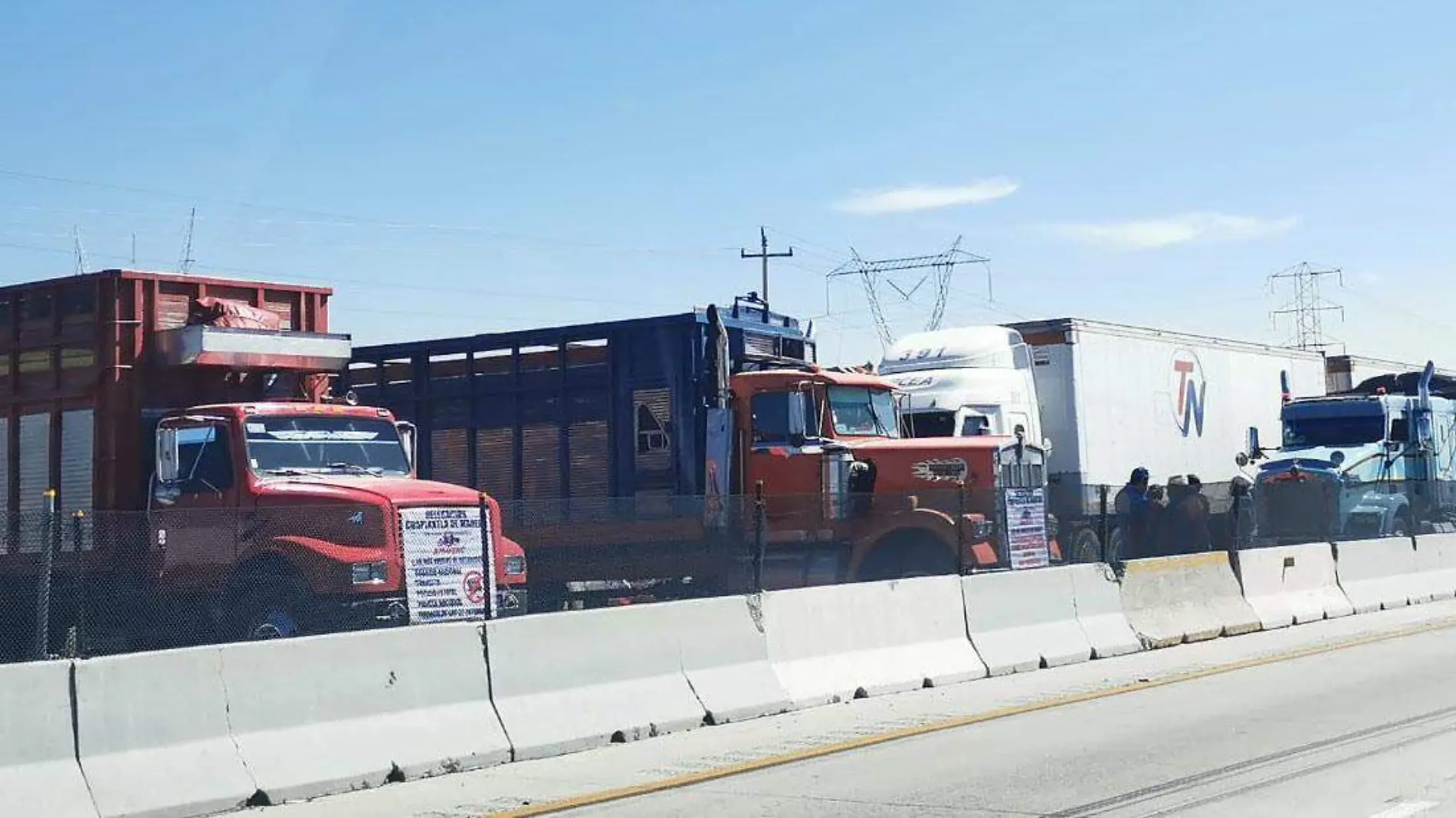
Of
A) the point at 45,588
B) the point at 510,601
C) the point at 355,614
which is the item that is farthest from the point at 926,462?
the point at 45,588

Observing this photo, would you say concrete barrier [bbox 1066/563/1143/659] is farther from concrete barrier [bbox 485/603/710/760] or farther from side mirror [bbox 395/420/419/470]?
side mirror [bbox 395/420/419/470]

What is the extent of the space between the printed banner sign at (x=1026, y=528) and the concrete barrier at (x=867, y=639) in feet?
10.9

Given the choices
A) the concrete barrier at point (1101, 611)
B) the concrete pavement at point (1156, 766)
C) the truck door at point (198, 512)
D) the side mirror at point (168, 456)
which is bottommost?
the concrete pavement at point (1156, 766)

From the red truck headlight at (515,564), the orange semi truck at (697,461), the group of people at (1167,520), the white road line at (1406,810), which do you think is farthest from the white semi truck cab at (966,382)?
the white road line at (1406,810)

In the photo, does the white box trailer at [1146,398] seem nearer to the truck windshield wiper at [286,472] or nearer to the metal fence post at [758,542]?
the metal fence post at [758,542]

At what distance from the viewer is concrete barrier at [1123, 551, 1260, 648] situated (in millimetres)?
18422

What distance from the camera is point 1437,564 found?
81.9 ft

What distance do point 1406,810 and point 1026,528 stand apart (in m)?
10.8

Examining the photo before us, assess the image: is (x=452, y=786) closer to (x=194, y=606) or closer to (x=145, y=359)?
(x=194, y=606)

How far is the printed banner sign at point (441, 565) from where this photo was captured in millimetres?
13953

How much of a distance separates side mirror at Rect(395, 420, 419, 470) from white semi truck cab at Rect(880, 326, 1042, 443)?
8722 mm

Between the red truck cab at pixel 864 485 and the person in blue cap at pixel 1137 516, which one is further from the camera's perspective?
the person in blue cap at pixel 1137 516

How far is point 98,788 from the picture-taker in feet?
29.4

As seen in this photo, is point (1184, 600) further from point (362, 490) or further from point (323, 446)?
point (323, 446)
